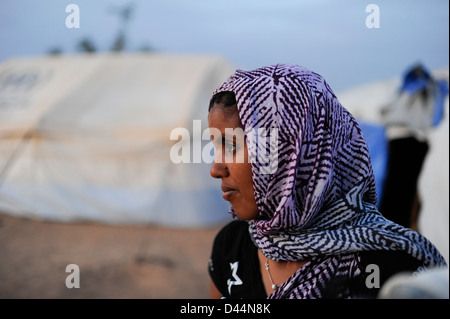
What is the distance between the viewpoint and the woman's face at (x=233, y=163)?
1.06 m

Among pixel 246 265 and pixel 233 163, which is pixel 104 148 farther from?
pixel 233 163

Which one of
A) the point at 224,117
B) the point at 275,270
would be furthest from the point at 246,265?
the point at 224,117

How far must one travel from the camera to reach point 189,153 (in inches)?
209

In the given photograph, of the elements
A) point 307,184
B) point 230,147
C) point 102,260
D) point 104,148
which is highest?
point 104,148

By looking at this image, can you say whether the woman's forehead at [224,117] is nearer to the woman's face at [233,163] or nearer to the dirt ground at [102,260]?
the woman's face at [233,163]

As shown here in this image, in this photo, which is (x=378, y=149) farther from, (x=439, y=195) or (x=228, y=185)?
(x=228, y=185)

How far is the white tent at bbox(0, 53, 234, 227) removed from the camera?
17.4 ft

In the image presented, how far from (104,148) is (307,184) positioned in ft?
15.4

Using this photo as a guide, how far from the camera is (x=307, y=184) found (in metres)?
1.02

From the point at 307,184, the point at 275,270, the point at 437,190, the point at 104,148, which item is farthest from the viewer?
the point at 104,148

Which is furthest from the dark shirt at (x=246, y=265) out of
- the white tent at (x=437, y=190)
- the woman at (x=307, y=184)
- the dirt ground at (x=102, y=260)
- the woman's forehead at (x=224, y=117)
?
the dirt ground at (x=102, y=260)

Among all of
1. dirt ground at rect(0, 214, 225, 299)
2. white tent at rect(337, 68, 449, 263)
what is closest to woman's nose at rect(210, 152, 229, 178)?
white tent at rect(337, 68, 449, 263)

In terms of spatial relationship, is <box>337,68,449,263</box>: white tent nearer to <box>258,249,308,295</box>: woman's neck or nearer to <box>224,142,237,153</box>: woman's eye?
<box>258,249,308,295</box>: woman's neck

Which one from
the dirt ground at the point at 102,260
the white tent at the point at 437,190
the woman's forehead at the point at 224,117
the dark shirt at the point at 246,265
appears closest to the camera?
the dark shirt at the point at 246,265
